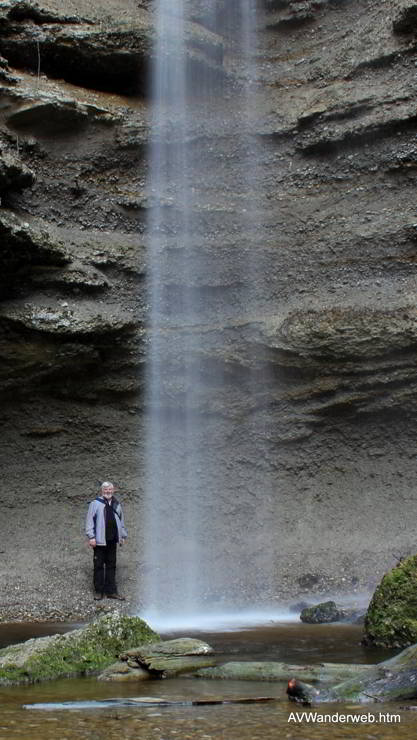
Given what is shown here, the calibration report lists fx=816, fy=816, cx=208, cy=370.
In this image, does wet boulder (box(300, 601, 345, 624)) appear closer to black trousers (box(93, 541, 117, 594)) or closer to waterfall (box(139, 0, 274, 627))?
waterfall (box(139, 0, 274, 627))

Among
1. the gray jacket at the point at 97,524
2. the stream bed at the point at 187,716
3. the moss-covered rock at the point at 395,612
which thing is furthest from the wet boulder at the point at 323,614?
the stream bed at the point at 187,716

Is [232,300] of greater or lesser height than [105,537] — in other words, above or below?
above

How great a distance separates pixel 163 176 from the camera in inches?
642

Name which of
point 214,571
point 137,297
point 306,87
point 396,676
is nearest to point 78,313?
point 137,297

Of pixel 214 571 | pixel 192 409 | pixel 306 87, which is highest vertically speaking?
pixel 306 87

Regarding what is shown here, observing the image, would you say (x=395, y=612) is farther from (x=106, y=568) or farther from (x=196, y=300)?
(x=196, y=300)

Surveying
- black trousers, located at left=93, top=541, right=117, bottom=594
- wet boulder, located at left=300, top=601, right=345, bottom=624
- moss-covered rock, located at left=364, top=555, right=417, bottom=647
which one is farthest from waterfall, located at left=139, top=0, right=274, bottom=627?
moss-covered rock, located at left=364, top=555, right=417, bottom=647

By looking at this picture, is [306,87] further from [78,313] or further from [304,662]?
[304,662]

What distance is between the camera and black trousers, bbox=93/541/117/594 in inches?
462

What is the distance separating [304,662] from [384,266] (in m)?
9.96

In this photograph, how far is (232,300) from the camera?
50.4 feet

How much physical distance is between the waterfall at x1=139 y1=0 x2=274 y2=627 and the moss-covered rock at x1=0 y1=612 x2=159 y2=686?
4.66 m

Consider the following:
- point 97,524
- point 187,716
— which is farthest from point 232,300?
point 187,716

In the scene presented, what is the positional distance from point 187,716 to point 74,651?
7.68ft
